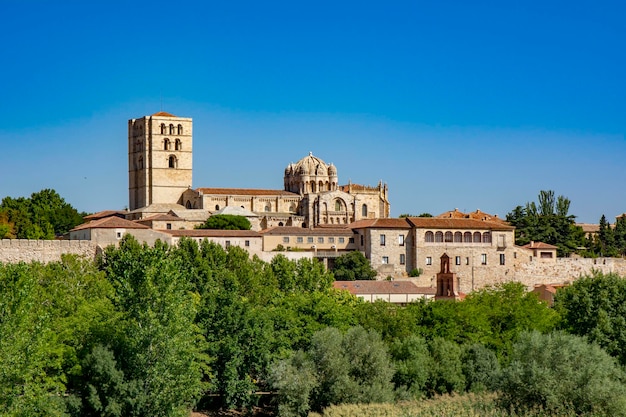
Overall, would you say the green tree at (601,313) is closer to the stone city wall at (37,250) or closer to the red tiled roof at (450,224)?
the red tiled roof at (450,224)

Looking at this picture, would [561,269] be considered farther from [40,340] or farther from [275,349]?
[40,340]

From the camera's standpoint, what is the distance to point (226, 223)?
7962 cm

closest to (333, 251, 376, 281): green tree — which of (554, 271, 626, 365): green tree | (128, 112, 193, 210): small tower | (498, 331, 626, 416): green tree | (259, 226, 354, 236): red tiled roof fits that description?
(259, 226, 354, 236): red tiled roof

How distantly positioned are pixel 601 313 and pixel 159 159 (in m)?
61.5

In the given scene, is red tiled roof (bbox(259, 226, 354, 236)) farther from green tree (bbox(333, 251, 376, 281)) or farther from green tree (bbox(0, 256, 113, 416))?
green tree (bbox(0, 256, 113, 416))

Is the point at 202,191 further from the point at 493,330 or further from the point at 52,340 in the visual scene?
the point at 52,340

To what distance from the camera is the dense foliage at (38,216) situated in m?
77.5

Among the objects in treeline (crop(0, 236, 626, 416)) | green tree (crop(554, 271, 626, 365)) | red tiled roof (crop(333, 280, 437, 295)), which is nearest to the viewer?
treeline (crop(0, 236, 626, 416))

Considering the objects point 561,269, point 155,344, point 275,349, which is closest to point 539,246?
point 561,269

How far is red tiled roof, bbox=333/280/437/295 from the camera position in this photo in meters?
66.2

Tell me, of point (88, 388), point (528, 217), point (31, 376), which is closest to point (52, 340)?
point (88, 388)

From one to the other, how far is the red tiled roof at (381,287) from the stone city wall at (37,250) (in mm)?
15579

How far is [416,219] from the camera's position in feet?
255

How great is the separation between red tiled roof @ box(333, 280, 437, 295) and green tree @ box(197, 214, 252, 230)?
13.8 meters
